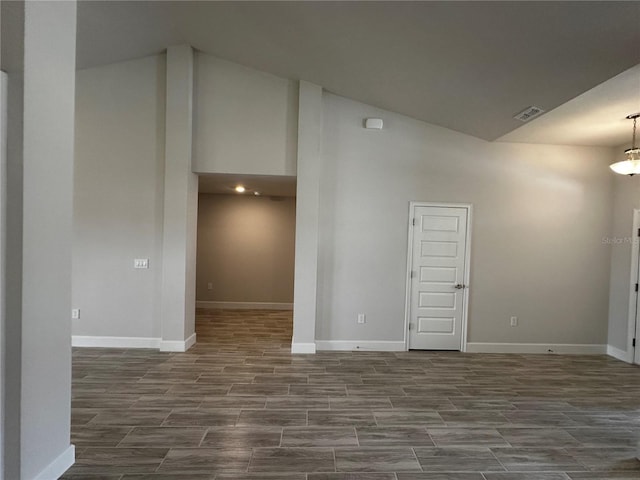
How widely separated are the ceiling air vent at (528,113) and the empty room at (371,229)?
0.10 m

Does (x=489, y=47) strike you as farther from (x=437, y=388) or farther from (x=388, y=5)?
(x=437, y=388)

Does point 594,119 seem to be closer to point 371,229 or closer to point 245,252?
point 371,229

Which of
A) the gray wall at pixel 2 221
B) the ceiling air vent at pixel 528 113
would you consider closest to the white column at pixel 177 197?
the gray wall at pixel 2 221

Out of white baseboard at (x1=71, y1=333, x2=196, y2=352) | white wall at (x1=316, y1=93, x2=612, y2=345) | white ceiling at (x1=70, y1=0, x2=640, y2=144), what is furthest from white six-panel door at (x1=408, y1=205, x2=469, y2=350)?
white baseboard at (x1=71, y1=333, x2=196, y2=352)

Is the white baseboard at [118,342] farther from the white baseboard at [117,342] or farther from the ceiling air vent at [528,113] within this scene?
the ceiling air vent at [528,113]

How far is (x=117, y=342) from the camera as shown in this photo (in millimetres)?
4949

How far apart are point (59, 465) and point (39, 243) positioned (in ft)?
4.75

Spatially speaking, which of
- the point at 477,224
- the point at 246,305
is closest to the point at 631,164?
the point at 477,224

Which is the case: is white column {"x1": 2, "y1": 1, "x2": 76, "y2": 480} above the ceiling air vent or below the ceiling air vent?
below

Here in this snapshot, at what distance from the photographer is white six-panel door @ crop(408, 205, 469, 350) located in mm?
5156

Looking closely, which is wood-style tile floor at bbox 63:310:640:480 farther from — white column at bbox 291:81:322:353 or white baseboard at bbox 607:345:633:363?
white column at bbox 291:81:322:353

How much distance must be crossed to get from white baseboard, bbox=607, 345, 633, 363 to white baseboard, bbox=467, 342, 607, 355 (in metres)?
0.06

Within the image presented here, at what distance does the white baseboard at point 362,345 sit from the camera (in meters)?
5.09

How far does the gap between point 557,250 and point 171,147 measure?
18.6 ft
